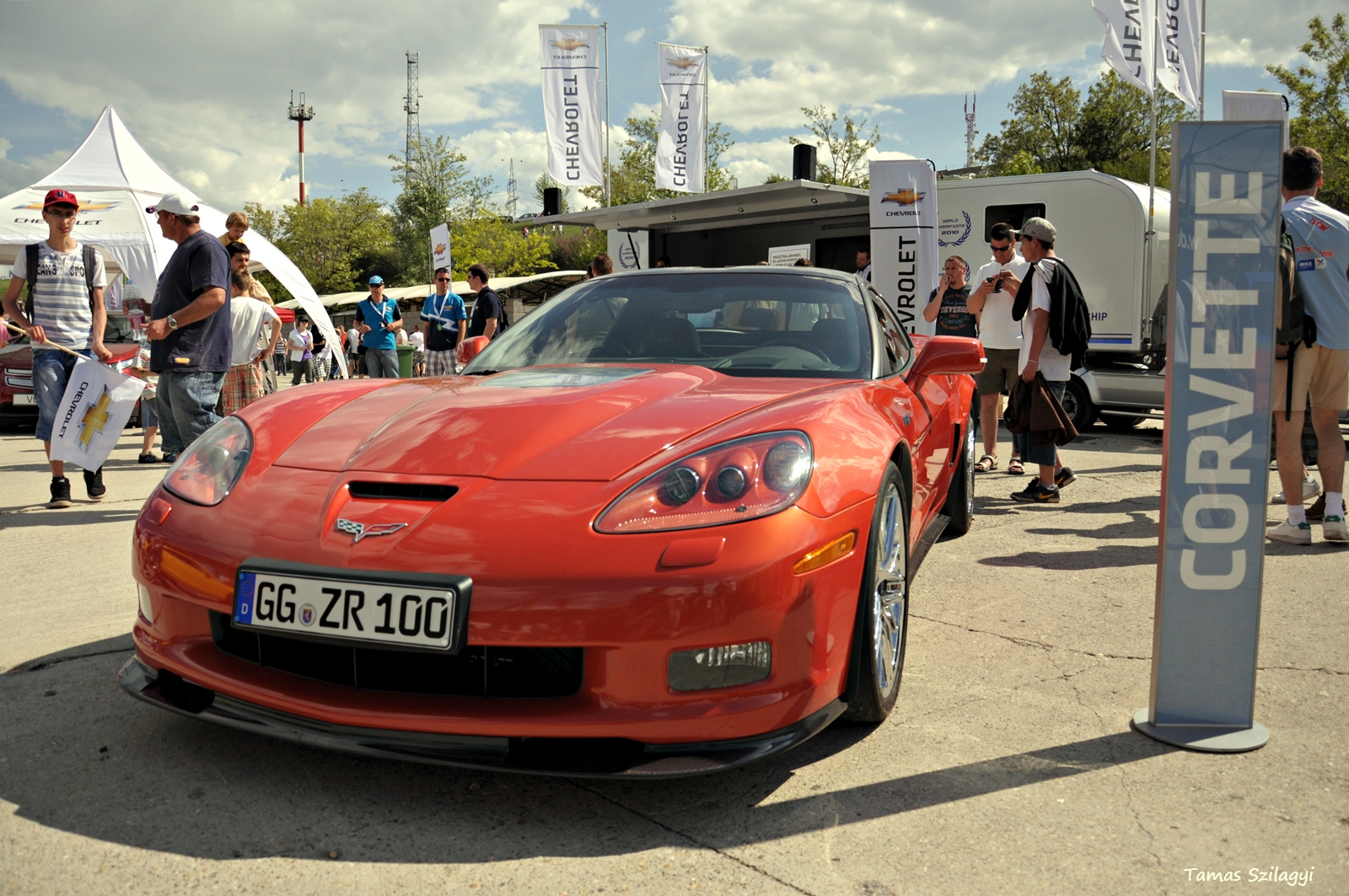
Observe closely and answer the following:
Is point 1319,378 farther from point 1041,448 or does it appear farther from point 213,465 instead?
point 213,465

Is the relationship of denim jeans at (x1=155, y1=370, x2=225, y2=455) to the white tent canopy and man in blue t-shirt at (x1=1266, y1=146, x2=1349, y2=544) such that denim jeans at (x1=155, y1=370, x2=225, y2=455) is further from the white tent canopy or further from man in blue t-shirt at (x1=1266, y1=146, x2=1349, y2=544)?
the white tent canopy

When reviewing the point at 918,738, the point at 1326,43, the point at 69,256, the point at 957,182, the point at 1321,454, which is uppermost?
the point at 1326,43

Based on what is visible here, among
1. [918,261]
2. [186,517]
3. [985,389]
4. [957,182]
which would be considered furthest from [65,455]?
[957,182]

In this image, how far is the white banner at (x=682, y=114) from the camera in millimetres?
19344

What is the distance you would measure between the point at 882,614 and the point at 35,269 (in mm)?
5652

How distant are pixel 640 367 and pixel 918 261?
640 cm

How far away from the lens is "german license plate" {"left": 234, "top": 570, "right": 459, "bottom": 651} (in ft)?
6.49

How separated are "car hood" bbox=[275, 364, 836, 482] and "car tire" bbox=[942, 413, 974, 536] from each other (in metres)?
2.03

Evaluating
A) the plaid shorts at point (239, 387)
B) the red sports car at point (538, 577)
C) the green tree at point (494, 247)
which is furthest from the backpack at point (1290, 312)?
the green tree at point (494, 247)

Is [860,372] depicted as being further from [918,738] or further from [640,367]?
[918,738]

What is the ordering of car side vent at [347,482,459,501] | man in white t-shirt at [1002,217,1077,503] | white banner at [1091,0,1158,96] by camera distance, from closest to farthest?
car side vent at [347,482,459,501] < man in white t-shirt at [1002,217,1077,503] < white banner at [1091,0,1158,96]

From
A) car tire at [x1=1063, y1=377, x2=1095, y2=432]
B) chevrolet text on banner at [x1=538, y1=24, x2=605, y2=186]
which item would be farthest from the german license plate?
chevrolet text on banner at [x1=538, y1=24, x2=605, y2=186]

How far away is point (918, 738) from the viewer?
2.60 m

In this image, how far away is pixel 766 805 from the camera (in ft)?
7.28
